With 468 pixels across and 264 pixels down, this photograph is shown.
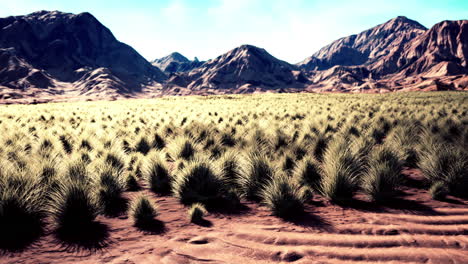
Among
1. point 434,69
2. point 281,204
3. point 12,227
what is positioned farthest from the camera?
Answer: point 434,69

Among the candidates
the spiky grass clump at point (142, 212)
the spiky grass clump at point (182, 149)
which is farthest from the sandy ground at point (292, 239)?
the spiky grass clump at point (182, 149)

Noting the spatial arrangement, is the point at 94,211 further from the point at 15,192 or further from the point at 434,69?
the point at 434,69

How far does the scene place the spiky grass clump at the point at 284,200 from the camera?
14.1 ft

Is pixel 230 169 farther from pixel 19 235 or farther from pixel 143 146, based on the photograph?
pixel 143 146

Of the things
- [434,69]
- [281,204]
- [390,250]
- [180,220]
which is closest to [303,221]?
[281,204]

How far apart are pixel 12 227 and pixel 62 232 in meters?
0.60

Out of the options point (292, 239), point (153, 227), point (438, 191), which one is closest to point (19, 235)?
point (153, 227)

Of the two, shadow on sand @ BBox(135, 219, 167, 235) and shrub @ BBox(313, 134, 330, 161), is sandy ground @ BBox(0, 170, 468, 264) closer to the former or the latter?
shadow on sand @ BBox(135, 219, 167, 235)

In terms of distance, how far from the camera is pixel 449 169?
5125 millimetres

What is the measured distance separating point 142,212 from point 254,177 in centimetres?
225

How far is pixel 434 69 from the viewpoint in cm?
18875

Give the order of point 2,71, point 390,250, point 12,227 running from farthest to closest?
point 2,71, point 12,227, point 390,250

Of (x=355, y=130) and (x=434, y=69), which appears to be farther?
(x=434, y=69)

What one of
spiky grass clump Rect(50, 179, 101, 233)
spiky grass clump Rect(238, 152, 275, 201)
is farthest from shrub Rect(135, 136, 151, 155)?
spiky grass clump Rect(50, 179, 101, 233)
